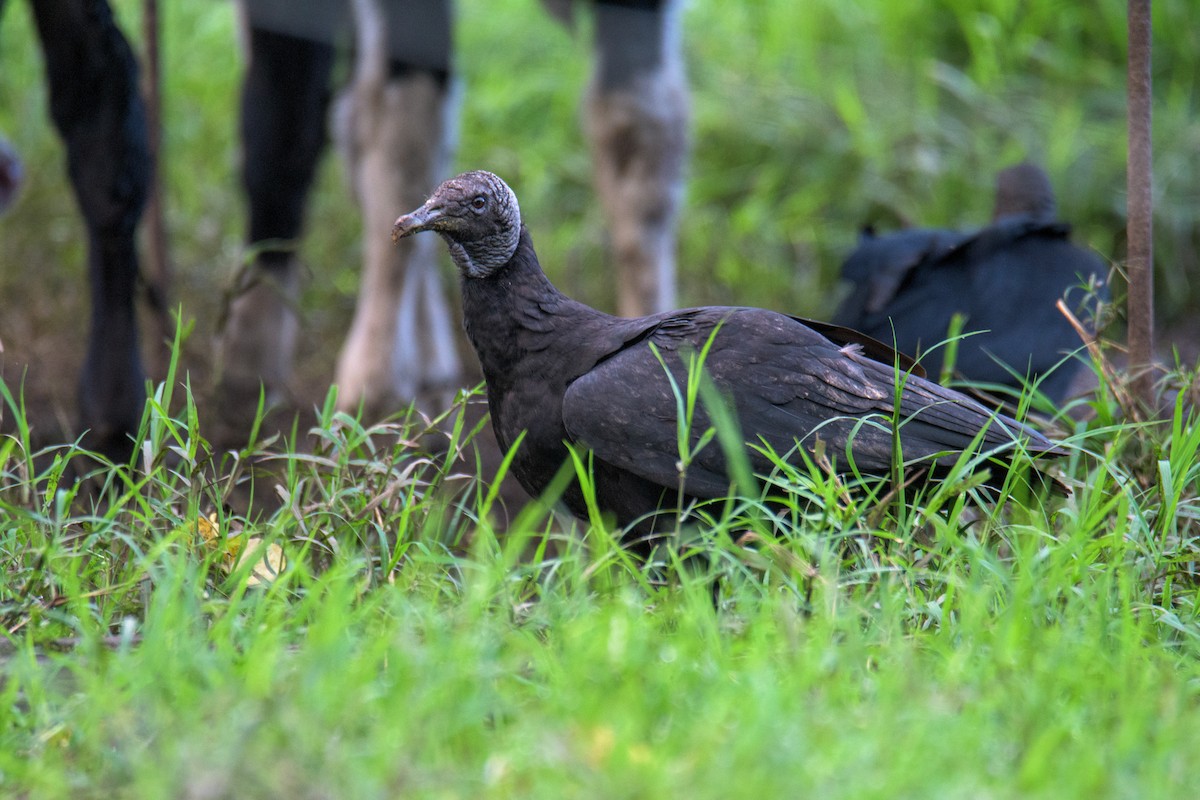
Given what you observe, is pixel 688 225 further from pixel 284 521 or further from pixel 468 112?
pixel 284 521

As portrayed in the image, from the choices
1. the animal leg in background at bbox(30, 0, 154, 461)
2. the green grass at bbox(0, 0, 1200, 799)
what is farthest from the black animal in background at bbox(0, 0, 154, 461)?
the green grass at bbox(0, 0, 1200, 799)

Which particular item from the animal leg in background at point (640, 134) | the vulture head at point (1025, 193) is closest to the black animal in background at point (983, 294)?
the vulture head at point (1025, 193)

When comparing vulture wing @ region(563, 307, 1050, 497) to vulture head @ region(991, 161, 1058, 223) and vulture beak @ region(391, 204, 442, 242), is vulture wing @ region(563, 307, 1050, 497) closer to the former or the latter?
vulture beak @ region(391, 204, 442, 242)

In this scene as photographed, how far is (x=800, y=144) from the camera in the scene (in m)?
7.18

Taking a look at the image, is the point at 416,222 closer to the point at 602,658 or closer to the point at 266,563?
the point at 266,563

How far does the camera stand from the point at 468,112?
768 centimetres

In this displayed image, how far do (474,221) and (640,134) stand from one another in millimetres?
1960

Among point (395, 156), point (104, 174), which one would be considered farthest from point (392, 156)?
point (104, 174)

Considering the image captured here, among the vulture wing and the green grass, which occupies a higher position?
the vulture wing

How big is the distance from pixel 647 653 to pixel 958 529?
1.02m

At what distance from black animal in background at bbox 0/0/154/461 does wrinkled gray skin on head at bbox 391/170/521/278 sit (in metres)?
0.95

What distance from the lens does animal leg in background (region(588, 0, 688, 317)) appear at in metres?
4.52

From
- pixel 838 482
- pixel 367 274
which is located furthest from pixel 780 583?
pixel 367 274

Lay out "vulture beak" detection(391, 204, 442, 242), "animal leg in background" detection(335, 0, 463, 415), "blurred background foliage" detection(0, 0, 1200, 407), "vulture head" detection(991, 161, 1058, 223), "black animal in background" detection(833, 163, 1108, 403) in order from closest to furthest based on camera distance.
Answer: "vulture beak" detection(391, 204, 442, 242)
"black animal in background" detection(833, 163, 1108, 403)
"animal leg in background" detection(335, 0, 463, 415)
"vulture head" detection(991, 161, 1058, 223)
"blurred background foliage" detection(0, 0, 1200, 407)
